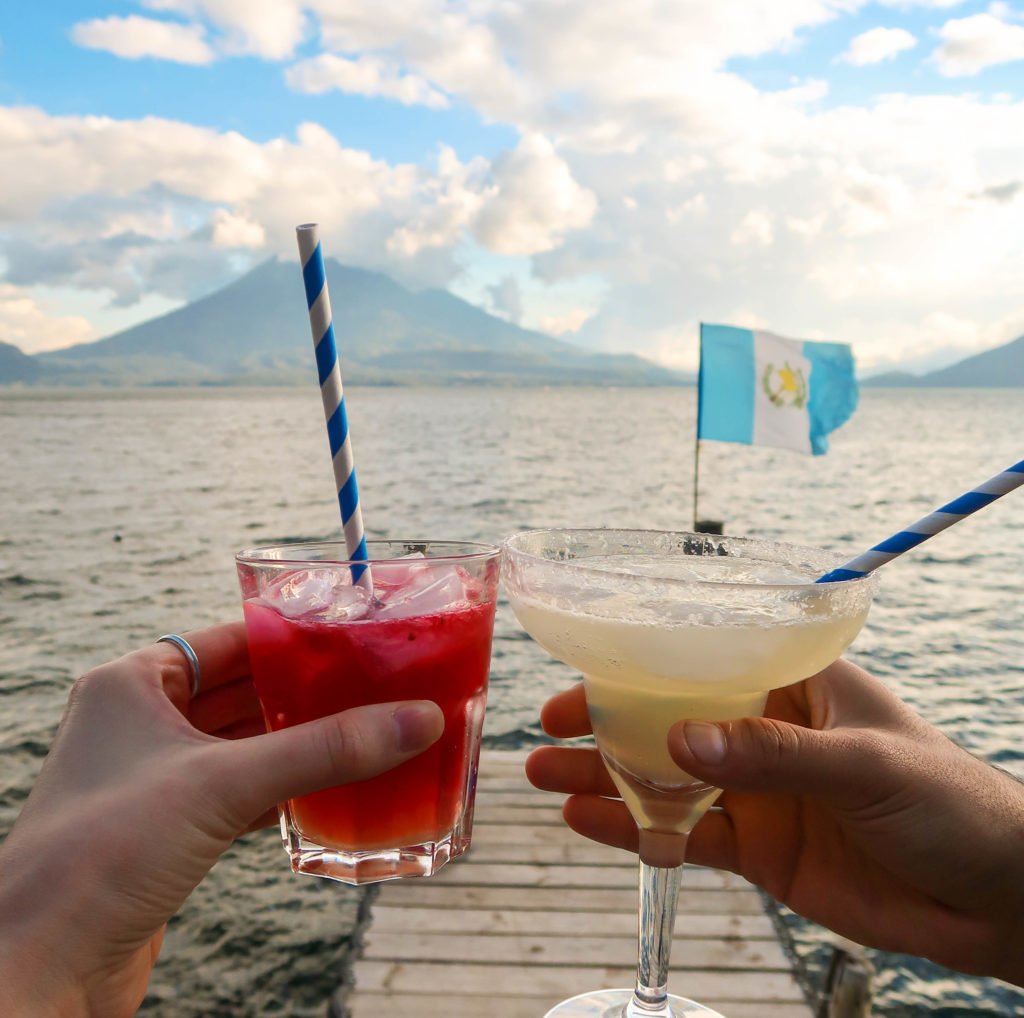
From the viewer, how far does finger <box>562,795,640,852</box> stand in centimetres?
224

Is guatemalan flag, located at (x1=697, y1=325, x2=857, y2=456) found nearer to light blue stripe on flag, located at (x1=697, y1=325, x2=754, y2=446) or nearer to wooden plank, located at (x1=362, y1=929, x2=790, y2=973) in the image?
light blue stripe on flag, located at (x1=697, y1=325, x2=754, y2=446)

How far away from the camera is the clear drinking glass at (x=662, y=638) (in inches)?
52.4

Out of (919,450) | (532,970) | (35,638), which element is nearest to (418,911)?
(532,970)

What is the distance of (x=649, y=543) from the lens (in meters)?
1.87

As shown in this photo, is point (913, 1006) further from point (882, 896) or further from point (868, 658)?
point (868, 658)

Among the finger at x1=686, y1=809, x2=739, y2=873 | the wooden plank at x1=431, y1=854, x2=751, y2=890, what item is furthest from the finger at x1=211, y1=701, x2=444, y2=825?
the wooden plank at x1=431, y1=854, x2=751, y2=890

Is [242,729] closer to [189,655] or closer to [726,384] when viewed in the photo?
[189,655]

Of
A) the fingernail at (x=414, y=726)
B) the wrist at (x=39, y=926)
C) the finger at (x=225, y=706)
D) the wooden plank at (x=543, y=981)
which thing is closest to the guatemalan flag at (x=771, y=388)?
the wooden plank at (x=543, y=981)

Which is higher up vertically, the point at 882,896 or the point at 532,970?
the point at 882,896

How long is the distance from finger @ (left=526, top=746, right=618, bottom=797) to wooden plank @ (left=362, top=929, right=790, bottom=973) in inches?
54.8

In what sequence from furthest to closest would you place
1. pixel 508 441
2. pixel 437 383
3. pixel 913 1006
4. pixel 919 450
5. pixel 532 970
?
pixel 437 383, pixel 919 450, pixel 508 441, pixel 913 1006, pixel 532 970

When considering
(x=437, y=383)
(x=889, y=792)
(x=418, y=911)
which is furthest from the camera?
(x=437, y=383)

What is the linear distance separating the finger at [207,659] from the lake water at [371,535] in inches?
113

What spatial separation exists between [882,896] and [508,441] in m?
42.2
